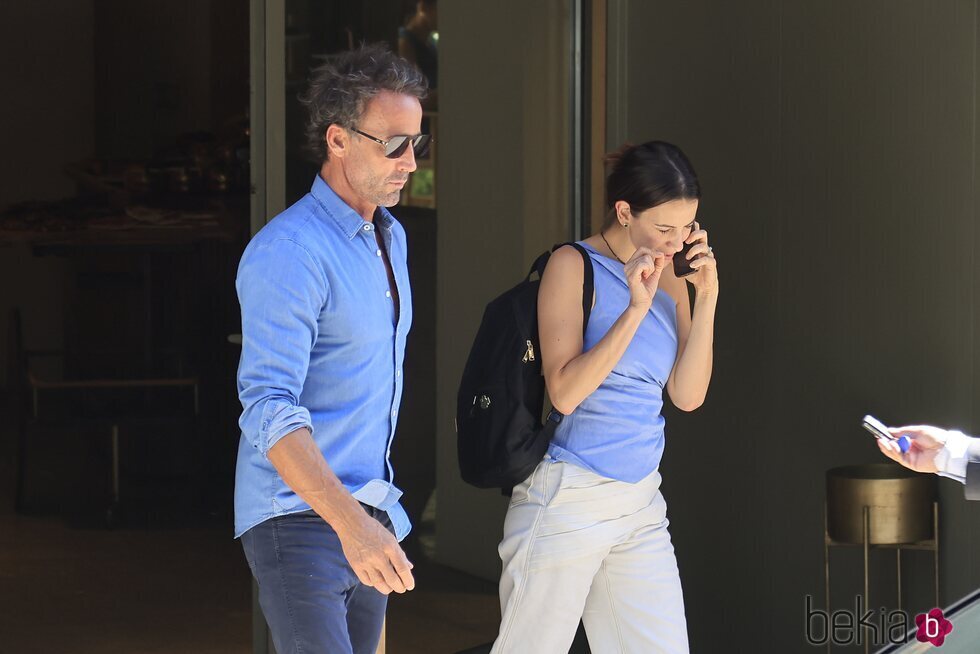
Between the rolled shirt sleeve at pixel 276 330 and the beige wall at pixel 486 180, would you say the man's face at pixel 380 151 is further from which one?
the beige wall at pixel 486 180

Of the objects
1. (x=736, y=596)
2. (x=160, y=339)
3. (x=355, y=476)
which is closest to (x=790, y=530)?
(x=736, y=596)

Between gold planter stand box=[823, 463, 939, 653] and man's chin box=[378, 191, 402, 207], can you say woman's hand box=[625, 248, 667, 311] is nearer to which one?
man's chin box=[378, 191, 402, 207]

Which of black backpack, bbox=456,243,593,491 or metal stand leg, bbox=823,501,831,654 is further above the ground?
black backpack, bbox=456,243,593,491

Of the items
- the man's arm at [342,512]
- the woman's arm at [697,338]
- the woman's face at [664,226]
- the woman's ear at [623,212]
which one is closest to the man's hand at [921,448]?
the woman's arm at [697,338]

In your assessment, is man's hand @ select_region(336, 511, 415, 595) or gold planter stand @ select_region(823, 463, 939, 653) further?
gold planter stand @ select_region(823, 463, 939, 653)

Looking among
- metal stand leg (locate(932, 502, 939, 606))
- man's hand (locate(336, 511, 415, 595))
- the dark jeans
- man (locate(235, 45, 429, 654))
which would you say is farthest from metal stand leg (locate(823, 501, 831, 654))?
man's hand (locate(336, 511, 415, 595))

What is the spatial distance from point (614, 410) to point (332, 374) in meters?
0.98

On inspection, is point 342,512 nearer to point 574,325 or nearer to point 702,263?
point 574,325

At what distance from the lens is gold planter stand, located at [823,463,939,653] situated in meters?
3.88

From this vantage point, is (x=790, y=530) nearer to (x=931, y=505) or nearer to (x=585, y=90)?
(x=931, y=505)

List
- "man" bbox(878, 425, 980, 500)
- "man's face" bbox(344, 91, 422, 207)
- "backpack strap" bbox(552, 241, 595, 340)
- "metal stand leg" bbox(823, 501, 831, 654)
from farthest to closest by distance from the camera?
"metal stand leg" bbox(823, 501, 831, 654) → "backpack strap" bbox(552, 241, 595, 340) → "man" bbox(878, 425, 980, 500) → "man's face" bbox(344, 91, 422, 207)

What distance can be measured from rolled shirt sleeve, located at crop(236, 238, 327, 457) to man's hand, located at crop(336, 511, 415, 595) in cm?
18

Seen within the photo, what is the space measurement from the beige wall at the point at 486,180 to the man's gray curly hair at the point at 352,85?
2.22m

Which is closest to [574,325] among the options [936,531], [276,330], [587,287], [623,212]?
[587,287]
